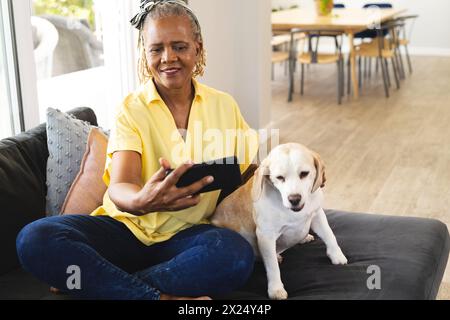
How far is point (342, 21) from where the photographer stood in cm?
611

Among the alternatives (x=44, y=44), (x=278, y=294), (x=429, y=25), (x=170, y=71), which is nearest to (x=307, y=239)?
(x=278, y=294)

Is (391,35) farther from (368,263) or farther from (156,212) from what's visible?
(156,212)

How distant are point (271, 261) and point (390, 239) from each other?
0.49 m

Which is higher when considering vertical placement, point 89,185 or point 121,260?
point 89,185

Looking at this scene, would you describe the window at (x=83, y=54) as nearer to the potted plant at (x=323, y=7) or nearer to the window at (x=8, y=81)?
the window at (x=8, y=81)

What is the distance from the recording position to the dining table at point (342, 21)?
19.4 ft

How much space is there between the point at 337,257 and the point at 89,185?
82cm

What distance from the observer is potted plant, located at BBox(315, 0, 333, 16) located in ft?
21.5

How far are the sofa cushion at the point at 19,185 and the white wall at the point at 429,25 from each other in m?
7.36

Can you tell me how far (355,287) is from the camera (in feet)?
5.72

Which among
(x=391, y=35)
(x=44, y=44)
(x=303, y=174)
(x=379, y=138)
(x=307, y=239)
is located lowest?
(x=379, y=138)

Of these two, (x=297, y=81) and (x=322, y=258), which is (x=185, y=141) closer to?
(x=322, y=258)

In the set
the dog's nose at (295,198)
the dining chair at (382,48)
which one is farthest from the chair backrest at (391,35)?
the dog's nose at (295,198)
